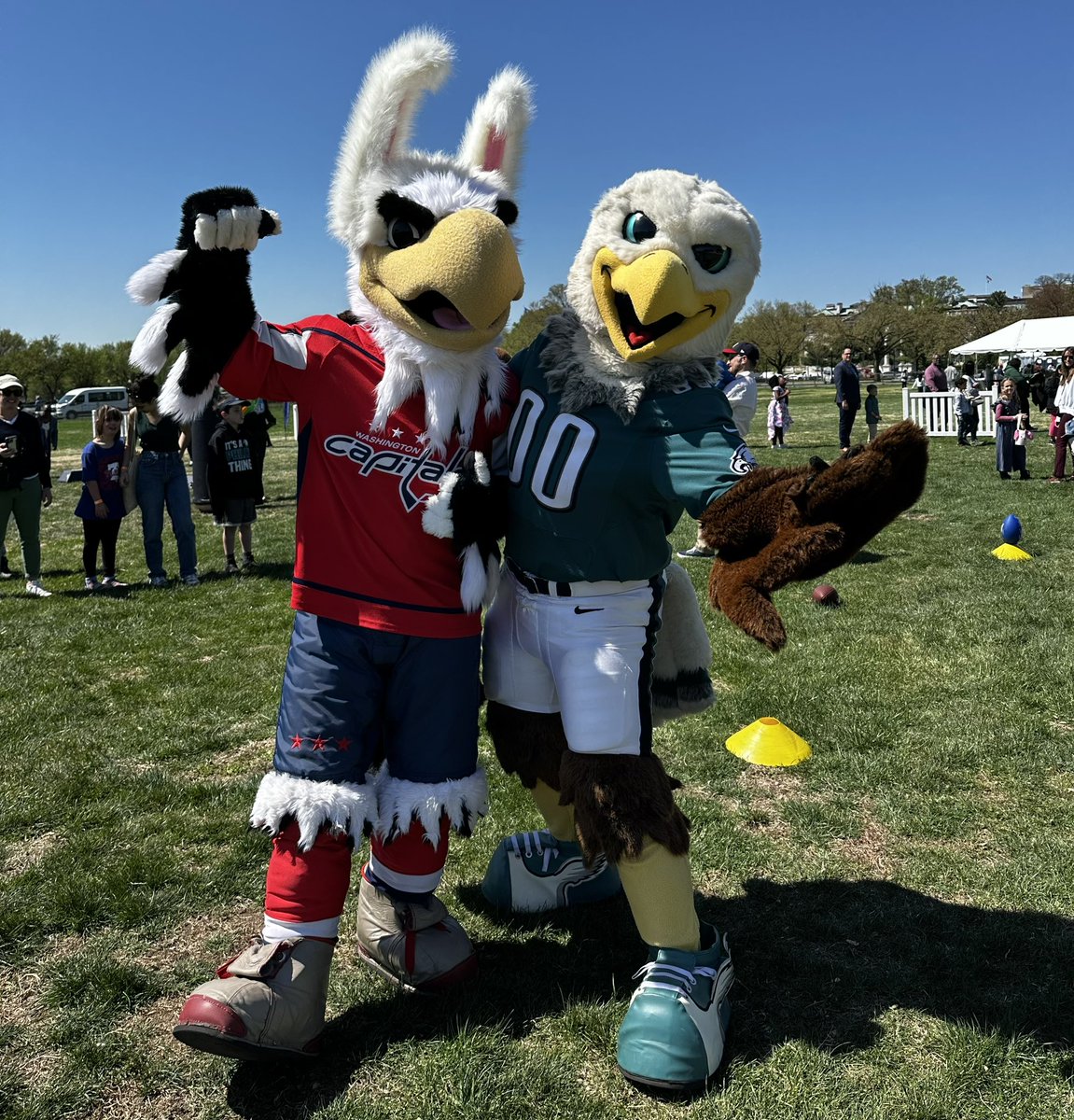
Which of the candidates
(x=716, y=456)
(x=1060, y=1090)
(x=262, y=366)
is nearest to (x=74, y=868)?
(x=262, y=366)

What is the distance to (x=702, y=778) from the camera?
14.1ft

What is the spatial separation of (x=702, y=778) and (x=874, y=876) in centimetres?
99

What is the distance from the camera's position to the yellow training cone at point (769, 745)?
14.4 feet

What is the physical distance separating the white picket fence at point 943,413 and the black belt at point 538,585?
1951 cm

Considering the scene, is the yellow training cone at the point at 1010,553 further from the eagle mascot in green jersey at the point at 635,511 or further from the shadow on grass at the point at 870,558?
the eagle mascot in green jersey at the point at 635,511

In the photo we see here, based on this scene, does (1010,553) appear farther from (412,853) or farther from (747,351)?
(412,853)

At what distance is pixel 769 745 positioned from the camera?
4.44 metres

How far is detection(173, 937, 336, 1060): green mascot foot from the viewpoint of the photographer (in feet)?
7.65

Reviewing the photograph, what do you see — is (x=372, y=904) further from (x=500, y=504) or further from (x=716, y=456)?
(x=716, y=456)

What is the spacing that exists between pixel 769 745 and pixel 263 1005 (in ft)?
8.90

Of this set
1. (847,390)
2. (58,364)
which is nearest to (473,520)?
(847,390)

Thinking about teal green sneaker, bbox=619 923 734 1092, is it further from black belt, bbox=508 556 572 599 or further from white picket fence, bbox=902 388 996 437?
white picket fence, bbox=902 388 996 437

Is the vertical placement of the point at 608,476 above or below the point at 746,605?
above

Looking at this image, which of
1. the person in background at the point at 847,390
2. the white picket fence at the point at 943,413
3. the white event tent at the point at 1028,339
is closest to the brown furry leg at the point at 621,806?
the person in background at the point at 847,390
